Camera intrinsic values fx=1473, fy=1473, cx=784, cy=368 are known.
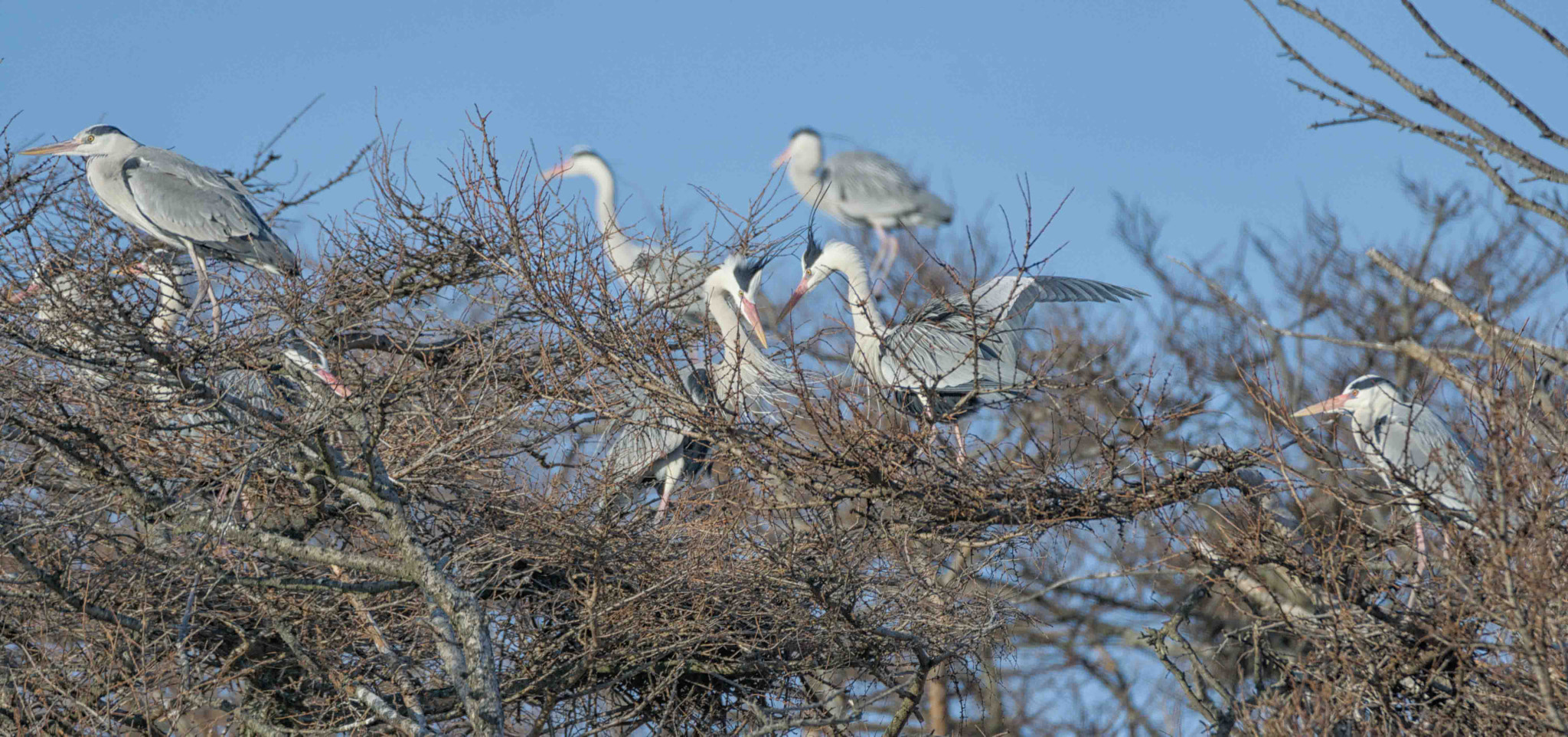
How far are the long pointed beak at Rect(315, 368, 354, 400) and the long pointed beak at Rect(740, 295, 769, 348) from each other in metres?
1.86

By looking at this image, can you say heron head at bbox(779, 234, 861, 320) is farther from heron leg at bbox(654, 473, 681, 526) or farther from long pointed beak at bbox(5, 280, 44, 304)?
long pointed beak at bbox(5, 280, 44, 304)

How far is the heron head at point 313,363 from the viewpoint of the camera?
4.03m

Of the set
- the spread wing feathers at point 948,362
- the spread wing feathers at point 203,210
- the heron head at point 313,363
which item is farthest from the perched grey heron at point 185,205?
the spread wing feathers at point 948,362

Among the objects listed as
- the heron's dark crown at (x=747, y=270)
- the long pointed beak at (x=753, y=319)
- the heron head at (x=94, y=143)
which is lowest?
the long pointed beak at (x=753, y=319)

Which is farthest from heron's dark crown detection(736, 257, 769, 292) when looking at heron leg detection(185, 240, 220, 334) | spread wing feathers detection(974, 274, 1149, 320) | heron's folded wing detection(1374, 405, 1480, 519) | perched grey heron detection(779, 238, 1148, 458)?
heron's folded wing detection(1374, 405, 1480, 519)

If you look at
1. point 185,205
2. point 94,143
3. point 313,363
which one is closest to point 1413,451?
point 313,363

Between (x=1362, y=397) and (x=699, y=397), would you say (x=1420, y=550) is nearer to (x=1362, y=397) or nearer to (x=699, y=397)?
(x=699, y=397)

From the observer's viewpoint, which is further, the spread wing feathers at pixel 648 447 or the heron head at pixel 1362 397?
the heron head at pixel 1362 397

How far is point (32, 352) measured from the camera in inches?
150

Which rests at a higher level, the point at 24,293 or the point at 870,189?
the point at 870,189

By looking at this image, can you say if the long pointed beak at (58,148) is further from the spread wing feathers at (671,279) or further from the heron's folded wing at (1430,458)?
the heron's folded wing at (1430,458)

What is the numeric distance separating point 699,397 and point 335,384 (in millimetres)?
2314

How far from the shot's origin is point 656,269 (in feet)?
18.9

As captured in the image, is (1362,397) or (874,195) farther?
(874,195)
